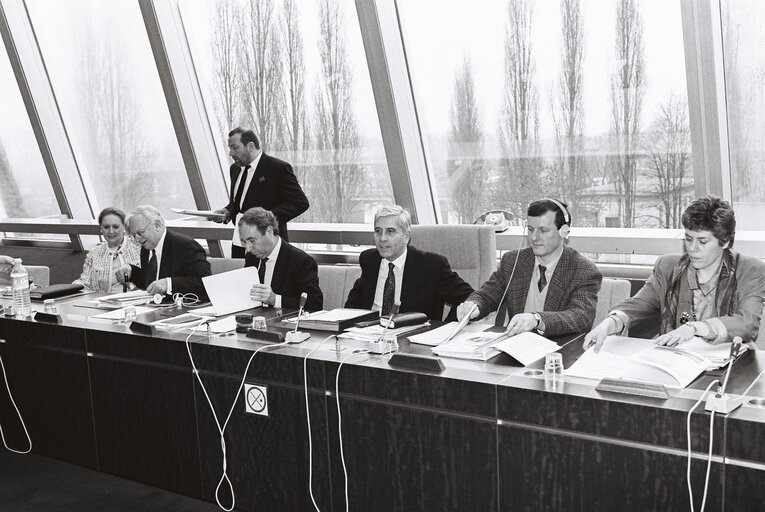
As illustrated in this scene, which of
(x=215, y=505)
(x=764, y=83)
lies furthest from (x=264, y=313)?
(x=764, y=83)

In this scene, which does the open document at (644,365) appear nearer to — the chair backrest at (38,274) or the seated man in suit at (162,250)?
the seated man in suit at (162,250)

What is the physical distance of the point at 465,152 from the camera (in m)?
4.92

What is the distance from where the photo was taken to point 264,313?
3.38 meters

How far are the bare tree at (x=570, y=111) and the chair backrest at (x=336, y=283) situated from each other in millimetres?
1479

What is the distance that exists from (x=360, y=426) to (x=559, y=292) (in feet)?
3.38

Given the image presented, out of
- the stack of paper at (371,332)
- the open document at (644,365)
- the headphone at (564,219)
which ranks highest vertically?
the headphone at (564,219)

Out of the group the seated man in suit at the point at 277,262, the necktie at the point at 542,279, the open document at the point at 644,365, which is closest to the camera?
the open document at the point at 644,365

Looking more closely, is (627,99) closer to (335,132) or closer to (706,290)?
(706,290)

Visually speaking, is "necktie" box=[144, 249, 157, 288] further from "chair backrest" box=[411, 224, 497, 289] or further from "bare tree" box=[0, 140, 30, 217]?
"bare tree" box=[0, 140, 30, 217]

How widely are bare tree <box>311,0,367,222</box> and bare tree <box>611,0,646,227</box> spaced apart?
1.76 meters

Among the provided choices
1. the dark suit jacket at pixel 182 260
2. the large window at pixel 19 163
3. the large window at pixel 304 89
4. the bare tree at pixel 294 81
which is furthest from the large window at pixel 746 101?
the large window at pixel 19 163

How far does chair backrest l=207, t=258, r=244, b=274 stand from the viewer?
432 centimetres

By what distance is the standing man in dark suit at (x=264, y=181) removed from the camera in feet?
15.4

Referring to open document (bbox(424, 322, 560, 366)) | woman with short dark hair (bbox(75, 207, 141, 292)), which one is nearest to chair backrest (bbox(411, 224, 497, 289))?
open document (bbox(424, 322, 560, 366))
